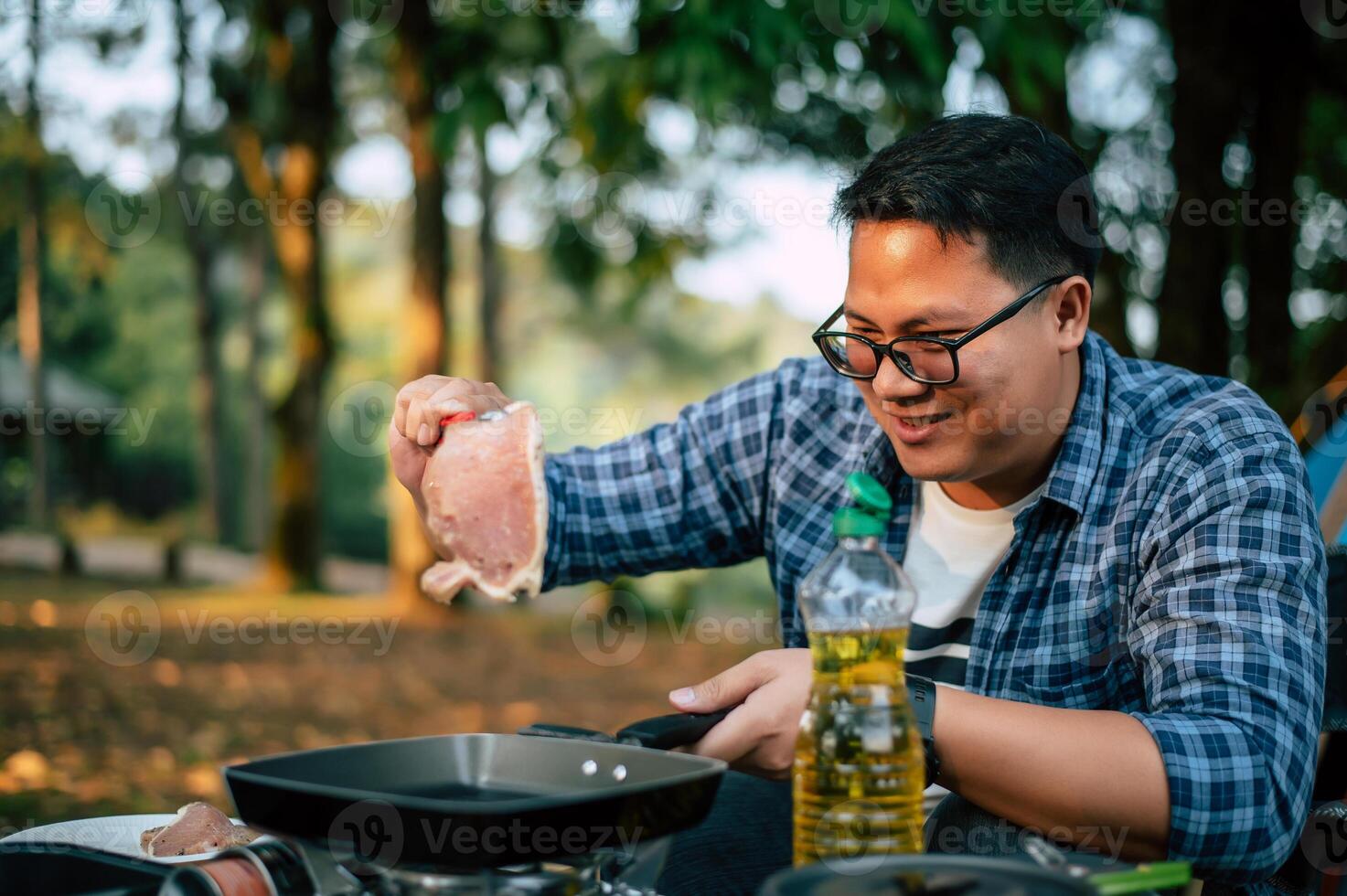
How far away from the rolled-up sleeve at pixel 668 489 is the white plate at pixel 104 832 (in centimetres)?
110

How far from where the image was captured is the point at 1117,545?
2242 mm

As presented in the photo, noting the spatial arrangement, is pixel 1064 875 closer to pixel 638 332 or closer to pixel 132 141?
pixel 132 141

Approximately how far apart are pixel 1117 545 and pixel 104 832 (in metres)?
1.73

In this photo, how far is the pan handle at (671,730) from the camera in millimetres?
1628

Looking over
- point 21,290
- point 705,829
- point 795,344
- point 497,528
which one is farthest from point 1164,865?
point 795,344

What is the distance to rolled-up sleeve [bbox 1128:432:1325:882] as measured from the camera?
1685mm
